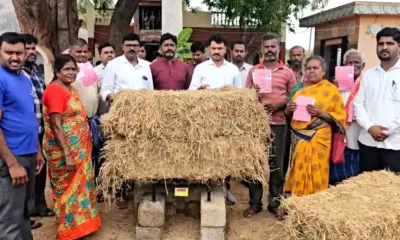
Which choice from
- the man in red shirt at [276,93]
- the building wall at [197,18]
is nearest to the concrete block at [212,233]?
the man in red shirt at [276,93]

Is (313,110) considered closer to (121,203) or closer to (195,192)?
(195,192)

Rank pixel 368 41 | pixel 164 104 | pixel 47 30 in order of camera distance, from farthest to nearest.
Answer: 1. pixel 368 41
2. pixel 47 30
3. pixel 164 104

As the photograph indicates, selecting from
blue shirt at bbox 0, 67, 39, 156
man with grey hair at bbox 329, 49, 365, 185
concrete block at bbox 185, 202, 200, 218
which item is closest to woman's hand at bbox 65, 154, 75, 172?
blue shirt at bbox 0, 67, 39, 156

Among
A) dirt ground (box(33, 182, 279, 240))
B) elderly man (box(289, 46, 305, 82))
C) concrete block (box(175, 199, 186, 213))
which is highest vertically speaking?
elderly man (box(289, 46, 305, 82))

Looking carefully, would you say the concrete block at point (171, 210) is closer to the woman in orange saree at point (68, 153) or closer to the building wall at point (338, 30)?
the woman in orange saree at point (68, 153)

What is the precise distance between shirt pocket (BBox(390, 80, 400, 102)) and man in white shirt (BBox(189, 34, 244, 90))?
1665 millimetres

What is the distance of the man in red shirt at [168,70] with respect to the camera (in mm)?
4641

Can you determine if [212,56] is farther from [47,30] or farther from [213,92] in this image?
[47,30]

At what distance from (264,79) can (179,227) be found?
1752 millimetres

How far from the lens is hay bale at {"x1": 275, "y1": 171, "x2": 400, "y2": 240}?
2482 millimetres

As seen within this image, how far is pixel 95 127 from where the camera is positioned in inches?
171

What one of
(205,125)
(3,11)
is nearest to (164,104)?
(205,125)

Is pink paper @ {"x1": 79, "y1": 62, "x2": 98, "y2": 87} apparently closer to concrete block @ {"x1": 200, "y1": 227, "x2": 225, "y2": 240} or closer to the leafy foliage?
concrete block @ {"x1": 200, "y1": 227, "x2": 225, "y2": 240}

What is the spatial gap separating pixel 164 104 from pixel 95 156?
1.38m
